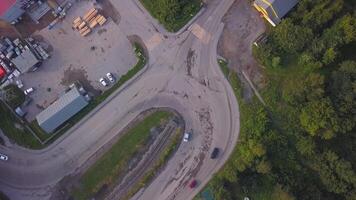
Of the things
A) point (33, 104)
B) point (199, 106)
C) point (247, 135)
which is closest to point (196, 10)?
point (199, 106)

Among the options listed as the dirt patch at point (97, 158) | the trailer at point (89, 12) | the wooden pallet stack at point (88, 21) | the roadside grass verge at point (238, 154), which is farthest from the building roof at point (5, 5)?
the roadside grass verge at point (238, 154)

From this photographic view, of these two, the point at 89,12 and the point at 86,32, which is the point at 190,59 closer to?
the point at 86,32

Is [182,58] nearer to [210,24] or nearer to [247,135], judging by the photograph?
[210,24]

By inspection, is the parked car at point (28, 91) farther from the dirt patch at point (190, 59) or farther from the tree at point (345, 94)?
the tree at point (345, 94)

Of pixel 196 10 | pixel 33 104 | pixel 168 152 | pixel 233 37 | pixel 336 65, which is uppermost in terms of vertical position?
pixel 33 104

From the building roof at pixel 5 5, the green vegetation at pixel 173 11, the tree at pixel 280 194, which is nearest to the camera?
the tree at pixel 280 194

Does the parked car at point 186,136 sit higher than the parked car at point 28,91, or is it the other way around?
the parked car at point 28,91
